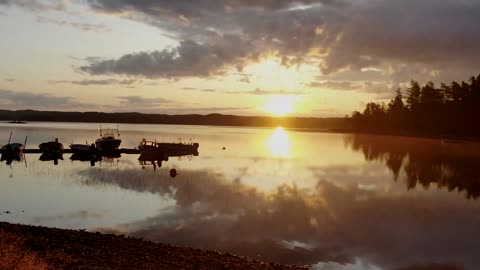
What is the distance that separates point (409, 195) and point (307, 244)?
21.7m

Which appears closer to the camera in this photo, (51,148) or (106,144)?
(51,148)

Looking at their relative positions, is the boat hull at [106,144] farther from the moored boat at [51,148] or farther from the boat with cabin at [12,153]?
the boat with cabin at [12,153]

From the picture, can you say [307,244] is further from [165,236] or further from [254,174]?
[254,174]

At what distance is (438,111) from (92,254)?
488 feet

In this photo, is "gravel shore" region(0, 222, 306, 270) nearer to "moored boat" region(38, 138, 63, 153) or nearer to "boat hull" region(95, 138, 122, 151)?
"moored boat" region(38, 138, 63, 153)

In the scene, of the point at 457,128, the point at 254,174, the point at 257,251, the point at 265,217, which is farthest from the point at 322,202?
the point at 457,128

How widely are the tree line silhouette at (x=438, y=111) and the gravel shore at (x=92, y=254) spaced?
431ft

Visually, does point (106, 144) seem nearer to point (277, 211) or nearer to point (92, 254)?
point (277, 211)

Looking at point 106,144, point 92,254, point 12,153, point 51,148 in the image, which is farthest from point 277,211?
point 106,144

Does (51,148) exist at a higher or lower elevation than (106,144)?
lower

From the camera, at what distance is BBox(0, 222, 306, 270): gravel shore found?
16547 mm

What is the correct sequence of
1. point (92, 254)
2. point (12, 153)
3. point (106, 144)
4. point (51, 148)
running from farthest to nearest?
point (106, 144)
point (51, 148)
point (12, 153)
point (92, 254)

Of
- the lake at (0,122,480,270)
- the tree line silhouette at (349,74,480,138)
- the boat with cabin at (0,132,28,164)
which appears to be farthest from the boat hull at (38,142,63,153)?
the tree line silhouette at (349,74,480,138)

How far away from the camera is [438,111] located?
14988cm
